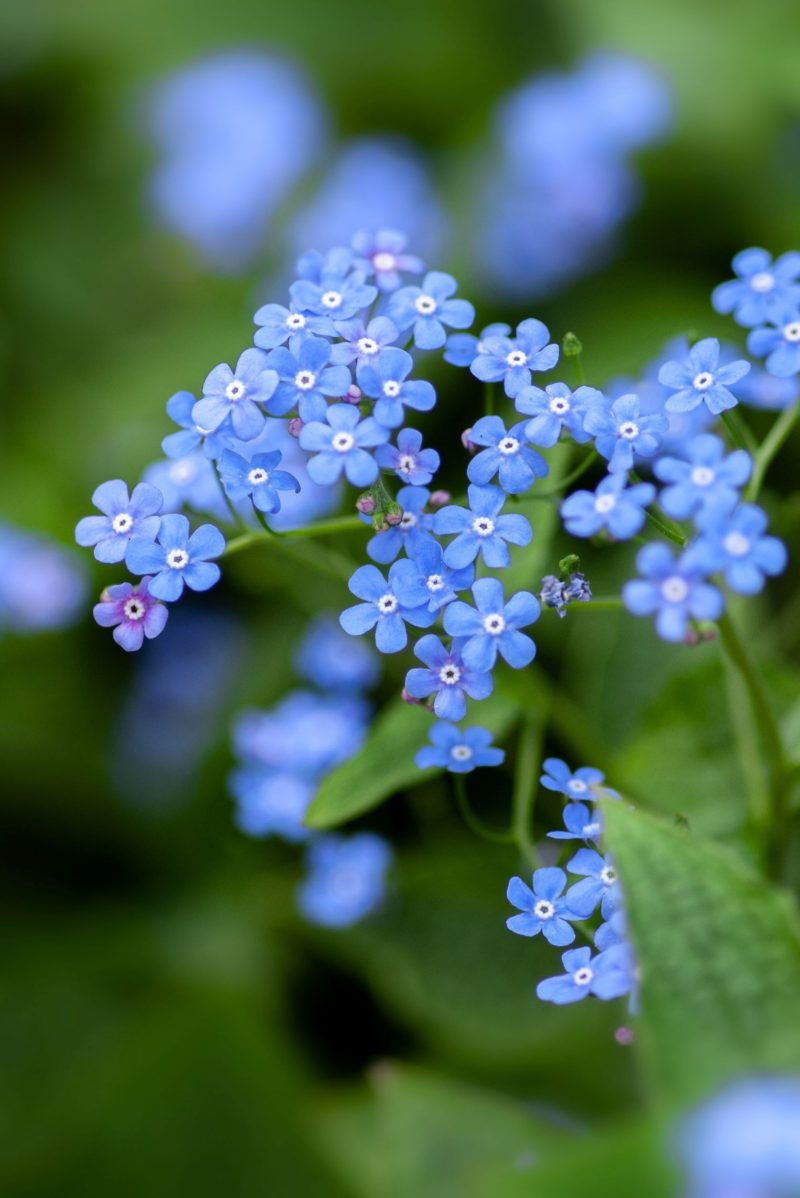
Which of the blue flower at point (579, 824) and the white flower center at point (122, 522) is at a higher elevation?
the white flower center at point (122, 522)

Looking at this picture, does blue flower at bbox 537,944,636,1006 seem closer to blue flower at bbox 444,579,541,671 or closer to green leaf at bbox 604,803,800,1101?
green leaf at bbox 604,803,800,1101

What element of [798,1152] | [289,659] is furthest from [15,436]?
Answer: [798,1152]

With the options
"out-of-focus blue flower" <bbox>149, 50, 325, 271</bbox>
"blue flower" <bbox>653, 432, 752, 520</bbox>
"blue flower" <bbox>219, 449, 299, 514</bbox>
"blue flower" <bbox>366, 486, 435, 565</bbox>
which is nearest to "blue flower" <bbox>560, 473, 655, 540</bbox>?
"blue flower" <bbox>653, 432, 752, 520</bbox>

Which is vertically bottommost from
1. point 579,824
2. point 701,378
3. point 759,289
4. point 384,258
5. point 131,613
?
point 579,824

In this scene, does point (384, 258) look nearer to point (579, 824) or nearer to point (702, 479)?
point (702, 479)

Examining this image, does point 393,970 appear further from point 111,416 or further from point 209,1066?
point 111,416

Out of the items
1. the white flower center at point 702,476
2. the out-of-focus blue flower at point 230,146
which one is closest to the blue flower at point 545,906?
the white flower center at point 702,476

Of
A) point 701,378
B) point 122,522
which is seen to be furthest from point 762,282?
point 122,522

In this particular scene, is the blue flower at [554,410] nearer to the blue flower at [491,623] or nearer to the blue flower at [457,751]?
the blue flower at [491,623]
